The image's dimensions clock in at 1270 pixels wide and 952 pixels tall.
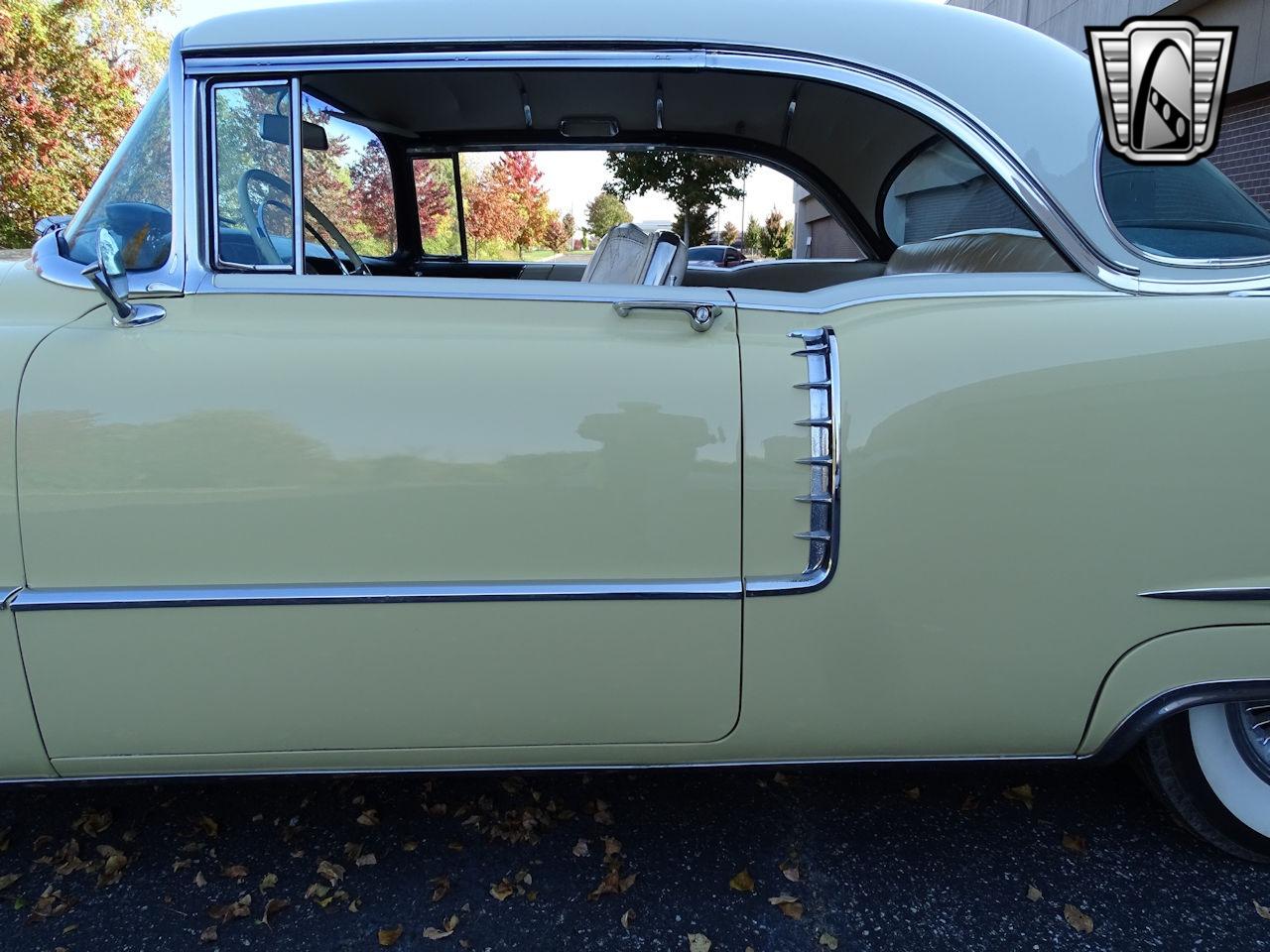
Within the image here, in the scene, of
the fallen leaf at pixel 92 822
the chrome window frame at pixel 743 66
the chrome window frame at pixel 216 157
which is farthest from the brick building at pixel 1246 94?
the fallen leaf at pixel 92 822

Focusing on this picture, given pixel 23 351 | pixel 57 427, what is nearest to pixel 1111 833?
pixel 57 427

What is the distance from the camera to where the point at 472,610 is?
1575 mm

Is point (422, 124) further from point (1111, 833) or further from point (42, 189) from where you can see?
point (42, 189)

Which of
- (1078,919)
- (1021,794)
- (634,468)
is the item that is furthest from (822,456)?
(1021,794)

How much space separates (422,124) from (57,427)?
1.86 meters

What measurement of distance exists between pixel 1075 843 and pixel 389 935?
160 centimetres

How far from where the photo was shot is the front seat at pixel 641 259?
203cm

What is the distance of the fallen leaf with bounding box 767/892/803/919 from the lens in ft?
5.88

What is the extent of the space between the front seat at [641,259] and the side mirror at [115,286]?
93 cm

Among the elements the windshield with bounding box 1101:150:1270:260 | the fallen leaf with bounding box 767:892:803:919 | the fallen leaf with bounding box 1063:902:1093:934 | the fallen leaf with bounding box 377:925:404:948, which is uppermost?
the windshield with bounding box 1101:150:1270:260

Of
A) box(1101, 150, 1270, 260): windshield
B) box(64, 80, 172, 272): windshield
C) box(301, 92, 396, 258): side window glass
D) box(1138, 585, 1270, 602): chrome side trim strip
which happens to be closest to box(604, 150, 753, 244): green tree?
box(301, 92, 396, 258): side window glass

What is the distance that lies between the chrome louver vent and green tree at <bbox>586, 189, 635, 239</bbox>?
1.88m

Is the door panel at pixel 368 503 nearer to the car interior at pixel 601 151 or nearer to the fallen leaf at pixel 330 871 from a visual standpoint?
the car interior at pixel 601 151

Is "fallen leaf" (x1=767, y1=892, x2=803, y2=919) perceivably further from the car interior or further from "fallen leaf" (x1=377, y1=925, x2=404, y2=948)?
the car interior
